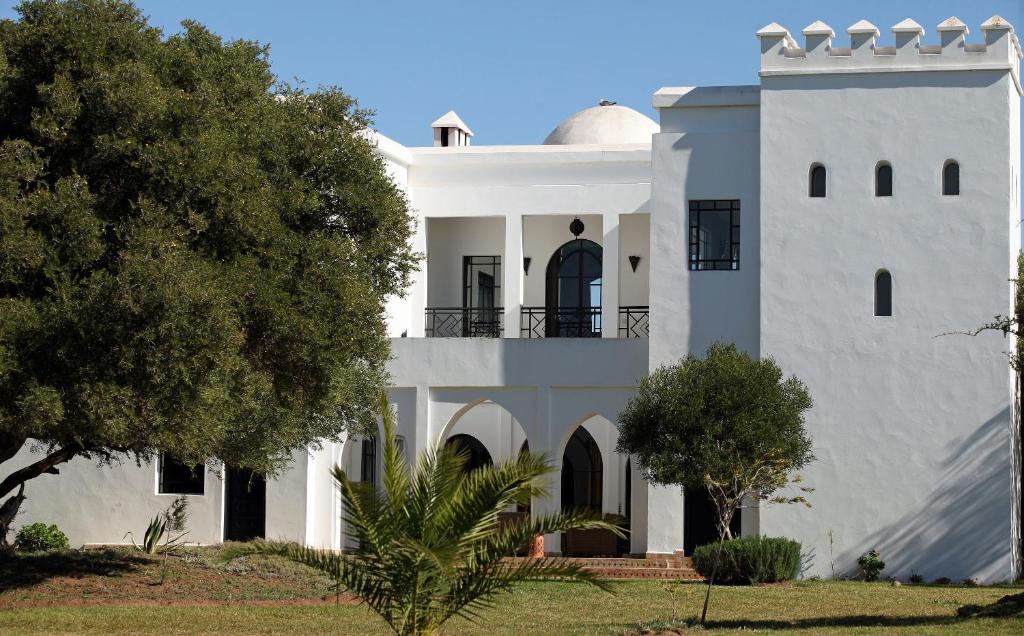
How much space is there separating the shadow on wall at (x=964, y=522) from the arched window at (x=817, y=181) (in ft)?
16.1

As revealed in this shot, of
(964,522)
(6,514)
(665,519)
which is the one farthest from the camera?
(665,519)

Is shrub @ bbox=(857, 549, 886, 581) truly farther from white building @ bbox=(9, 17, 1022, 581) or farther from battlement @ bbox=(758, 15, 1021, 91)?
battlement @ bbox=(758, 15, 1021, 91)

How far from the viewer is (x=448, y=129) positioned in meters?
34.9

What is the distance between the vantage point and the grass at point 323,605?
1666 cm

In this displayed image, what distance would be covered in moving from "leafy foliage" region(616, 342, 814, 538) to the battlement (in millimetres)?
5662

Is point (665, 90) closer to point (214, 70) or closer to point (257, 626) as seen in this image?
point (214, 70)

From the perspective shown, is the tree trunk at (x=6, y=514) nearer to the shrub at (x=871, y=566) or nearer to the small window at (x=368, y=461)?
the small window at (x=368, y=461)

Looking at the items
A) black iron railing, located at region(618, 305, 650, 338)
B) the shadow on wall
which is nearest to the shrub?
the shadow on wall

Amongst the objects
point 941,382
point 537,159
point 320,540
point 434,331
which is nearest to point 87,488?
point 320,540

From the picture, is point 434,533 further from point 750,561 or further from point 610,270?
point 610,270

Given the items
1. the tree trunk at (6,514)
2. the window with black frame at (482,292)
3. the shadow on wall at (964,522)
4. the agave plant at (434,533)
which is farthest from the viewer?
the window with black frame at (482,292)

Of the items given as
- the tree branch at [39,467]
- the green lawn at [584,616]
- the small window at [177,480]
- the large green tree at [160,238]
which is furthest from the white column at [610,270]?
the tree branch at [39,467]

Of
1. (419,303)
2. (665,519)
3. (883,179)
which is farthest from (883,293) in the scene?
(419,303)

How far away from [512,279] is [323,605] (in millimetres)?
12897
